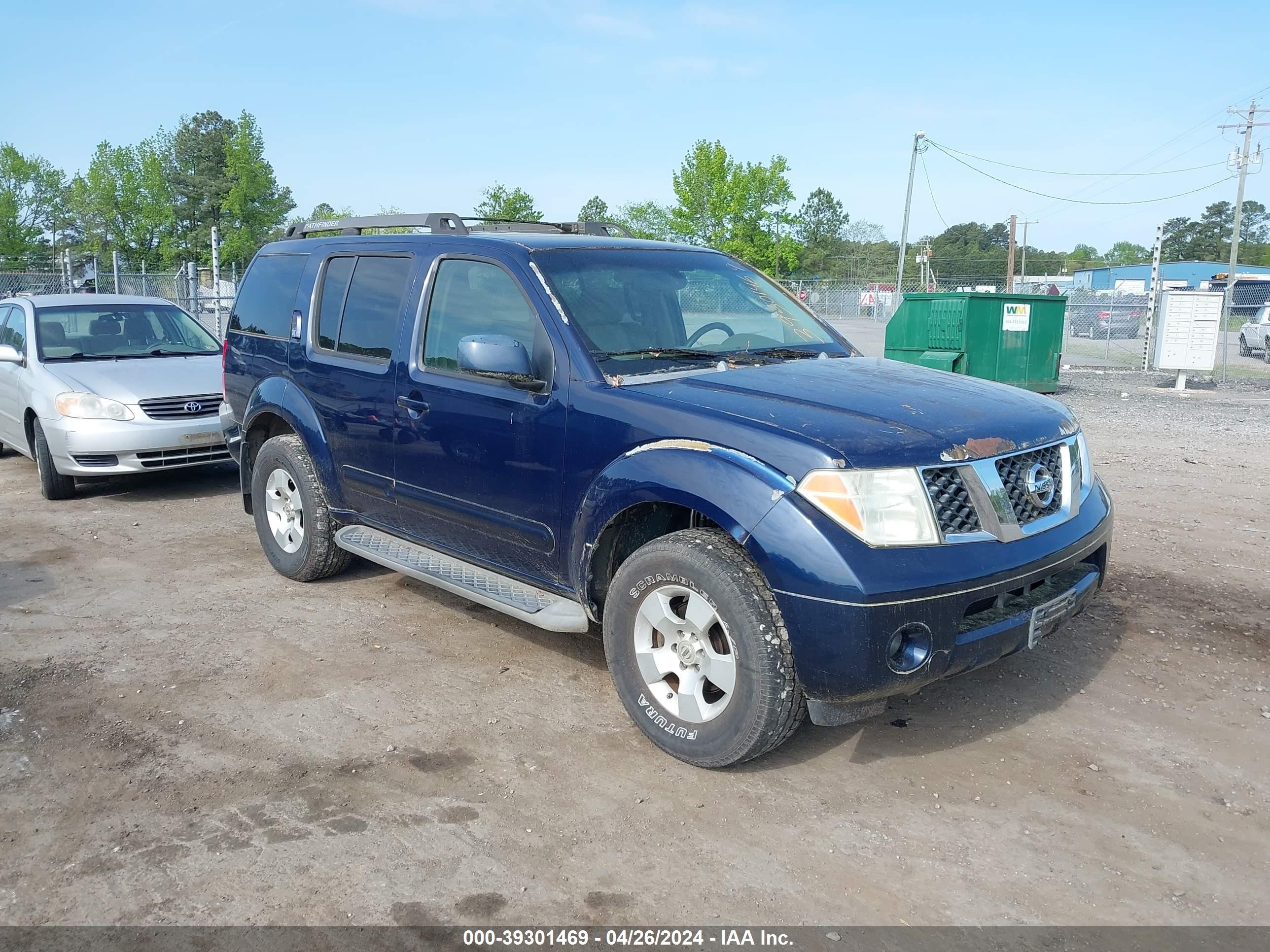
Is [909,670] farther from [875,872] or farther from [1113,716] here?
[1113,716]

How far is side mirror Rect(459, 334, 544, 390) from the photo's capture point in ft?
13.4

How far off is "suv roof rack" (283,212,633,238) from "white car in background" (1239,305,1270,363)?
83.4ft

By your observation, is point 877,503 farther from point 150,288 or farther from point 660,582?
point 150,288

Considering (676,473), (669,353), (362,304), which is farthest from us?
(362,304)

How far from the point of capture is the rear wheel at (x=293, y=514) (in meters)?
5.68

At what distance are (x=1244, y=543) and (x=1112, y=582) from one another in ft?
5.02

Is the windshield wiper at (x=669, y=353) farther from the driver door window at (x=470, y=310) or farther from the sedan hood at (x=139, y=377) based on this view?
the sedan hood at (x=139, y=377)

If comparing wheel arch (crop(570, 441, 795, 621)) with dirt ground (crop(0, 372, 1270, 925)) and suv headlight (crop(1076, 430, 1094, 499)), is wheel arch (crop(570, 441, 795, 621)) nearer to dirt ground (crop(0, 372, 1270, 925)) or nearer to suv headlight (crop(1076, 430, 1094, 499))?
dirt ground (crop(0, 372, 1270, 925))

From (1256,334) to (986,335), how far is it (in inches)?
654

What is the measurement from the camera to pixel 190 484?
29.9ft

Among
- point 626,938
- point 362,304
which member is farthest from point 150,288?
A: point 626,938

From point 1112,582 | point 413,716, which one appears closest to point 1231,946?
point 413,716

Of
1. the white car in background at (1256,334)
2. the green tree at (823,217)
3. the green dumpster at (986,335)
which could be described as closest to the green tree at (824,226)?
the green tree at (823,217)

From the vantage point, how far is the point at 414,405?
4789 millimetres
